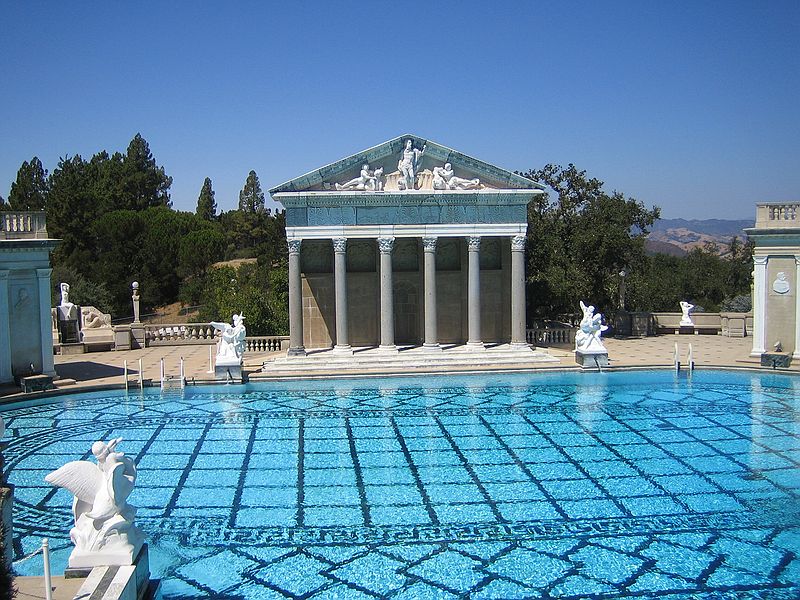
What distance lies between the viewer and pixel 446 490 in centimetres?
1438

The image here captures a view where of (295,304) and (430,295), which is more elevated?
(430,295)

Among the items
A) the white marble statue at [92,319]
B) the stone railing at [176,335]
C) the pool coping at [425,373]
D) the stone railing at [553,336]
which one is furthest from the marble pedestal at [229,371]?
the stone railing at [553,336]

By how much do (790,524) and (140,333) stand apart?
93.2 feet

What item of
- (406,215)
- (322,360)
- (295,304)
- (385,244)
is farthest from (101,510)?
(406,215)

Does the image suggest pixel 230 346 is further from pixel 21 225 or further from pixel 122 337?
pixel 122 337

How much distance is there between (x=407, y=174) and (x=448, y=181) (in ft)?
5.15

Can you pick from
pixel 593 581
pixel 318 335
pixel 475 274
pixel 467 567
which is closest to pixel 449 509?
pixel 467 567

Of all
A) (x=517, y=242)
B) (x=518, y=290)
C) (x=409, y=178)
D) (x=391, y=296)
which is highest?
(x=409, y=178)

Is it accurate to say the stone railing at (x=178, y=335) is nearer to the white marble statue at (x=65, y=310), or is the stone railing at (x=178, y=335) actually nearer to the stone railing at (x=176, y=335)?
the stone railing at (x=176, y=335)

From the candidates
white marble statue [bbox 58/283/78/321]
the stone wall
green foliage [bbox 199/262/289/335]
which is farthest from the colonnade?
white marble statue [bbox 58/283/78/321]

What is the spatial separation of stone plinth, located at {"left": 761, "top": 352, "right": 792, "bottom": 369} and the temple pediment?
1008 centimetres

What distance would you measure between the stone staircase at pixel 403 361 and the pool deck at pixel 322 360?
0.04m

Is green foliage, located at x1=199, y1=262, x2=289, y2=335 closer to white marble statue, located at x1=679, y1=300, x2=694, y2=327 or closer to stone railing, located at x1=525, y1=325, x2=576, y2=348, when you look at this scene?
stone railing, located at x1=525, y1=325, x2=576, y2=348

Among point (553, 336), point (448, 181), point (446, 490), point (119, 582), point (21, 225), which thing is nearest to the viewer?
point (119, 582)
